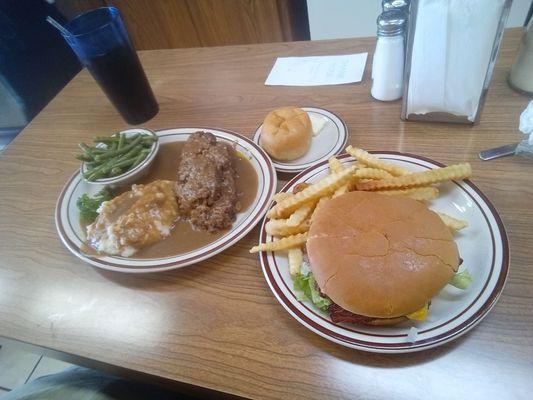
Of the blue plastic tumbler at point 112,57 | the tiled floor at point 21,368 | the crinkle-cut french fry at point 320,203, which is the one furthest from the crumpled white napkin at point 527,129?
the tiled floor at point 21,368

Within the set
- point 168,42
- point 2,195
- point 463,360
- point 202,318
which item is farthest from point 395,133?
point 168,42

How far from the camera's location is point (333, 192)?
3.59 feet

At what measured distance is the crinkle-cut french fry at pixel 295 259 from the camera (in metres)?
0.99

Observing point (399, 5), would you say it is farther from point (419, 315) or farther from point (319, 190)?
point (419, 315)

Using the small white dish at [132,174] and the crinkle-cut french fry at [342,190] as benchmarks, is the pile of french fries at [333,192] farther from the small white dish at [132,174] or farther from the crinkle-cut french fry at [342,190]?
the small white dish at [132,174]

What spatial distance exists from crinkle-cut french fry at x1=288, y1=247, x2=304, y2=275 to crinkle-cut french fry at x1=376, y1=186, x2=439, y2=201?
33 centimetres

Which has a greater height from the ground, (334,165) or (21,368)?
(334,165)

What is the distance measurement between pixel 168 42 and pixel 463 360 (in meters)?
4.33

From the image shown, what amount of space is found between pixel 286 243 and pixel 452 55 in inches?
35.5

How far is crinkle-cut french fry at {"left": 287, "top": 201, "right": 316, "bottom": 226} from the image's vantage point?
1.05 m

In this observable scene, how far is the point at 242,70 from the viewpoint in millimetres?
2082

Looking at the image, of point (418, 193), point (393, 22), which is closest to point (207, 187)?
point (418, 193)

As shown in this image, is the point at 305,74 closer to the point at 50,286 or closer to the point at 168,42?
the point at 50,286

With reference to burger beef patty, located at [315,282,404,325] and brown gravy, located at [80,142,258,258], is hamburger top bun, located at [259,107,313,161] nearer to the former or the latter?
brown gravy, located at [80,142,258,258]
